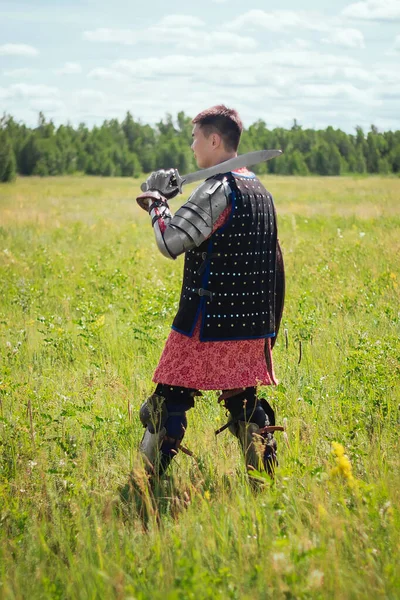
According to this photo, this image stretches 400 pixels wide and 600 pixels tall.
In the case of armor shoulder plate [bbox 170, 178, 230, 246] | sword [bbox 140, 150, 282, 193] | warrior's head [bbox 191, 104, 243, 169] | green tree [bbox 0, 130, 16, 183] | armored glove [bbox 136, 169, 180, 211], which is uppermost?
green tree [bbox 0, 130, 16, 183]

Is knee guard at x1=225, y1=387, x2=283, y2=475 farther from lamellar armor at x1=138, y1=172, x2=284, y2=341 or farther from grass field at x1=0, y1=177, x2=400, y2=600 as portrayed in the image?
lamellar armor at x1=138, y1=172, x2=284, y2=341

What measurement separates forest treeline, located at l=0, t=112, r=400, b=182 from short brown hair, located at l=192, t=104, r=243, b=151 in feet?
205

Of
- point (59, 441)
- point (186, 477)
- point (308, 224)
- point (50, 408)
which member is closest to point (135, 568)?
point (186, 477)

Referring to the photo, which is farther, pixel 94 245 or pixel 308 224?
pixel 308 224

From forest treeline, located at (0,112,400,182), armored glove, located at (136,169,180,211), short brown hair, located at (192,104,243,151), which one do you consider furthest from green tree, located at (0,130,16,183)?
short brown hair, located at (192,104,243,151)

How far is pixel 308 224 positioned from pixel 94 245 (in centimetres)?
510

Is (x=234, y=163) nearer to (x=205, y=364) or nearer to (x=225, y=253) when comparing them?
(x=225, y=253)

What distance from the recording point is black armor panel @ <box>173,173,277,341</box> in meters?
3.45

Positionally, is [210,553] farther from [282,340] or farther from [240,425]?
[282,340]

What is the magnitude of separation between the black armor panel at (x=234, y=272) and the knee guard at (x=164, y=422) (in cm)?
35

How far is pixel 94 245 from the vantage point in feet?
40.8

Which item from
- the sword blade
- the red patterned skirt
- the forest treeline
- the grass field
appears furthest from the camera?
the forest treeline

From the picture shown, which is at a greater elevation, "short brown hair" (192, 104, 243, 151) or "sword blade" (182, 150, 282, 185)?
"short brown hair" (192, 104, 243, 151)

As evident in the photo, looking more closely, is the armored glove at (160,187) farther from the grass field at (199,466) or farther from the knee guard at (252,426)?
the grass field at (199,466)
